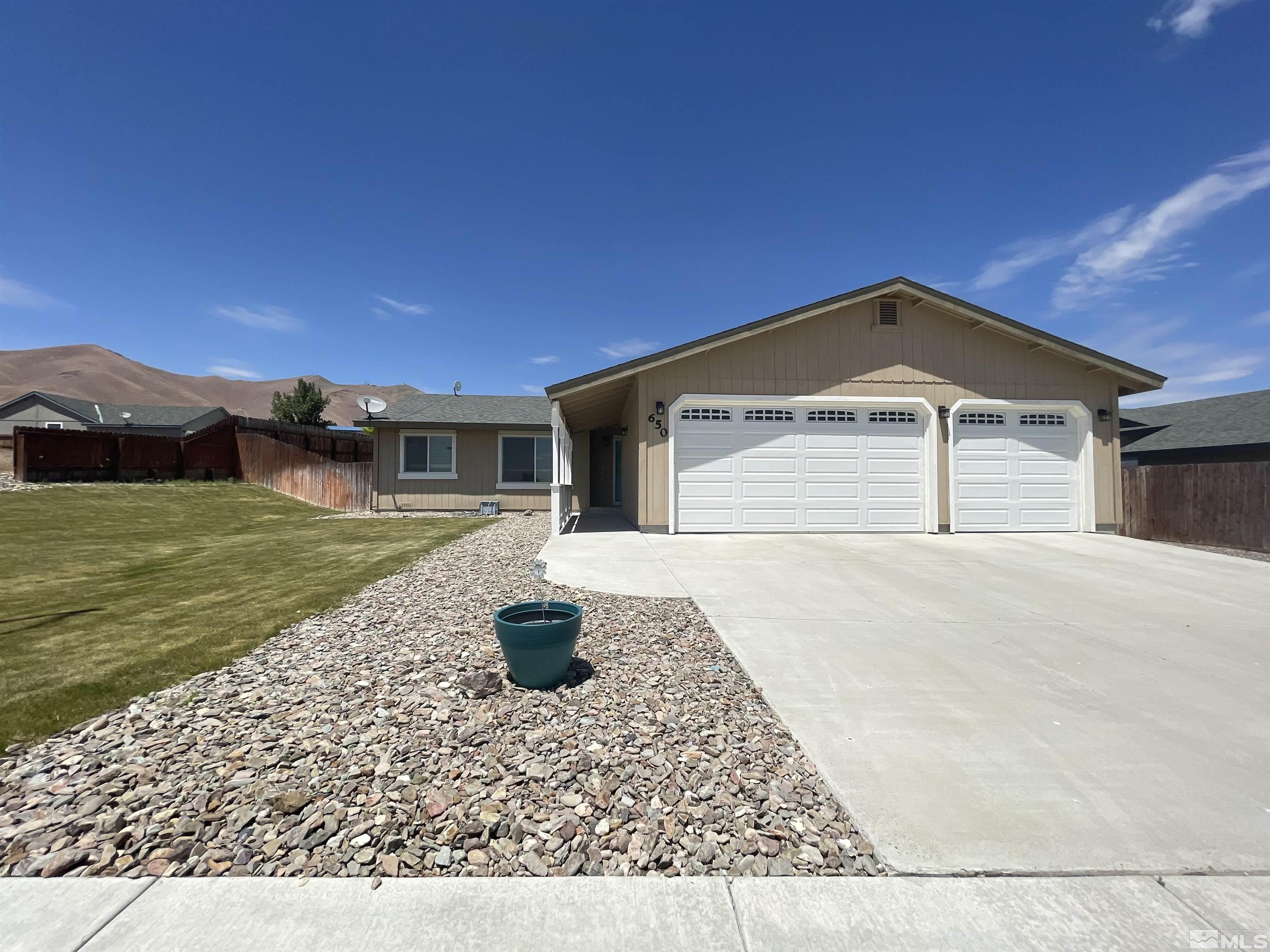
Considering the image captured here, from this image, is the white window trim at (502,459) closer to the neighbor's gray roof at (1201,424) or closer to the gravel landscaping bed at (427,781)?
the gravel landscaping bed at (427,781)

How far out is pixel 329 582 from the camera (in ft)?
20.7

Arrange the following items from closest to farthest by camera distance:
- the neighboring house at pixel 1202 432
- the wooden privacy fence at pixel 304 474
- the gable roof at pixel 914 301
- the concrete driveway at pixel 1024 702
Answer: the concrete driveway at pixel 1024 702 < the gable roof at pixel 914 301 < the neighboring house at pixel 1202 432 < the wooden privacy fence at pixel 304 474

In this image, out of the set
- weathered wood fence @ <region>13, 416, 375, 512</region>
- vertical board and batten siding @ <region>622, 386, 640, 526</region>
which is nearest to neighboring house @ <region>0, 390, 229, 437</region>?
weathered wood fence @ <region>13, 416, 375, 512</region>

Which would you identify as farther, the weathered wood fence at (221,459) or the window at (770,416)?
the weathered wood fence at (221,459)

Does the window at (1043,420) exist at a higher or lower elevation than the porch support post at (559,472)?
higher

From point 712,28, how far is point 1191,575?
445 inches

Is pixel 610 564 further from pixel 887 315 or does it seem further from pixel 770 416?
pixel 887 315

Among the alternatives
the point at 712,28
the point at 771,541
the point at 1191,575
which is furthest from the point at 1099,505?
the point at 712,28

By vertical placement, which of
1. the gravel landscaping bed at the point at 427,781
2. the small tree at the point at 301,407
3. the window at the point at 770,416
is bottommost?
the gravel landscaping bed at the point at 427,781

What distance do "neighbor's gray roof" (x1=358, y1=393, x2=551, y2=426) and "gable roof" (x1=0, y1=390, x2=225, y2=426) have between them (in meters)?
→ 27.6

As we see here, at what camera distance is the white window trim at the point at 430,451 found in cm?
1505

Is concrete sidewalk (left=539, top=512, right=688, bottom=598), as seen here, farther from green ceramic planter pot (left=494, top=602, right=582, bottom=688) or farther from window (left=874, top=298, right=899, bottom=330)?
window (left=874, top=298, right=899, bottom=330)

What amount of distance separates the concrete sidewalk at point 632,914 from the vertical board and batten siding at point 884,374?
8499mm

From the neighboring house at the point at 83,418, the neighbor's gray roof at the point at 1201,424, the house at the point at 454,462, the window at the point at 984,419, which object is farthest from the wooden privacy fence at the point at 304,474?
the neighbor's gray roof at the point at 1201,424
